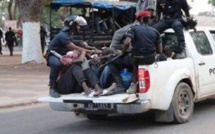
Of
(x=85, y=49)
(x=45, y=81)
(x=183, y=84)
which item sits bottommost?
(x=45, y=81)

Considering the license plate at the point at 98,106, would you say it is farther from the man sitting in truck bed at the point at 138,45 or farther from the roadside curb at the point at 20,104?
the roadside curb at the point at 20,104

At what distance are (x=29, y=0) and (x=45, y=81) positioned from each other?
19.5ft

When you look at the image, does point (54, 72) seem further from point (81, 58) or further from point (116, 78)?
point (116, 78)

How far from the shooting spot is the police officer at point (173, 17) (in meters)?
8.74

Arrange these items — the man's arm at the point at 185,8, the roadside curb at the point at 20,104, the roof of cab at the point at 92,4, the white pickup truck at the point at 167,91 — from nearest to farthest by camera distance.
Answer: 1. the white pickup truck at the point at 167,91
2. the man's arm at the point at 185,8
3. the roadside curb at the point at 20,104
4. the roof of cab at the point at 92,4

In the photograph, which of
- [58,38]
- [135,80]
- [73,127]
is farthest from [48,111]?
[135,80]

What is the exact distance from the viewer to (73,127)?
8641 mm

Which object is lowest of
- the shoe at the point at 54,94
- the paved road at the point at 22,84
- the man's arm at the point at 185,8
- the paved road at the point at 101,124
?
the paved road at the point at 22,84

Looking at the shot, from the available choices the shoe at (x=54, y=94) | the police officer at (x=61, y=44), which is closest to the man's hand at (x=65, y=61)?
the police officer at (x=61, y=44)

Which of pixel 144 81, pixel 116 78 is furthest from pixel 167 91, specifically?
pixel 116 78

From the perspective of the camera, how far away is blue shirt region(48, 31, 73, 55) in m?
8.25

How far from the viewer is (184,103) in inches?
332

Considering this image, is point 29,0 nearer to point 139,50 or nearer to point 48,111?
point 48,111

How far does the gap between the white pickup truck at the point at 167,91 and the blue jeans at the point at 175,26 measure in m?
0.18
